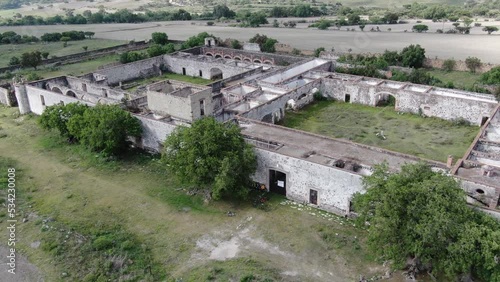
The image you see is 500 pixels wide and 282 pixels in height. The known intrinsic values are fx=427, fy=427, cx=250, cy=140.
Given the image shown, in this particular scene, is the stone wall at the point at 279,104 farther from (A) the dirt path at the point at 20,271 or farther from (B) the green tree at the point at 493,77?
(B) the green tree at the point at 493,77

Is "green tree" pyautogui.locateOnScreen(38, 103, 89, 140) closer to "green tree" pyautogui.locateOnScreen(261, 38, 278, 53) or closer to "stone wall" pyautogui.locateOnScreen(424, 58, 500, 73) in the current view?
"green tree" pyautogui.locateOnScreen(261, 38, 278, 53)

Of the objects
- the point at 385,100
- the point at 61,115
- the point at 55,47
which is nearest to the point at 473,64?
the point at 385,100

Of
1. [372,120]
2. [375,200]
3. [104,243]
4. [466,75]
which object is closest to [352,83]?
[372,120]

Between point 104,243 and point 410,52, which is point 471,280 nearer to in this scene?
point 104,243

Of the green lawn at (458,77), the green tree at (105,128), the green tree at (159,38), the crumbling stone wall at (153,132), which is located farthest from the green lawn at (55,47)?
the green lawn at (458,77)

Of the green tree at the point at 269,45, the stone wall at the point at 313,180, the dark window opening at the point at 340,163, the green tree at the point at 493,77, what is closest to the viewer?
the stone wall at the point at 313,180
